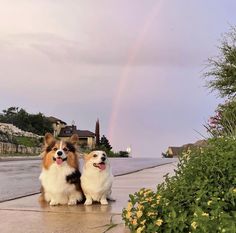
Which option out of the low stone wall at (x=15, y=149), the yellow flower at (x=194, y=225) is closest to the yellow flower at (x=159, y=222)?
the yellow flower at (x=194, y=225)

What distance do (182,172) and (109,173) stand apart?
2360mm

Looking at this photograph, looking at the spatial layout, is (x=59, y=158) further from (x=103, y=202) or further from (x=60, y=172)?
(x=103, y=202)

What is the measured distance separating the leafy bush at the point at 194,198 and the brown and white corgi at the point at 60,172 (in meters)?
Answer: 2.39

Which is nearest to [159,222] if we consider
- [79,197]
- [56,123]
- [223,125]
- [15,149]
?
[79,197]

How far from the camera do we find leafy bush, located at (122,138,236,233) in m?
4.56

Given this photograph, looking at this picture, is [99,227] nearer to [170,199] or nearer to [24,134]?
[170,199]

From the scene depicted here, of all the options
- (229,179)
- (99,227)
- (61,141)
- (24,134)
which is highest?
(24,134)

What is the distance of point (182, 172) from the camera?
19.0 ft

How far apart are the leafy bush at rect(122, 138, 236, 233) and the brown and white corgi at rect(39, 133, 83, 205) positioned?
2395mm

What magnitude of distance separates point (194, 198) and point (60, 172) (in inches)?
124

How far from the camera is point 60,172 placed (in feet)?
25.4

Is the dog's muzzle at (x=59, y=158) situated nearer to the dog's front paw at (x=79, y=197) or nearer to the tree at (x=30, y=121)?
the dog's front paw at (x=79, y=197)

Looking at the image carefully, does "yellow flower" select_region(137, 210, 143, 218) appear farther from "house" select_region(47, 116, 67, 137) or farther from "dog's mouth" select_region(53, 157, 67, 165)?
"house" select_region(47, 116, 67, 137)

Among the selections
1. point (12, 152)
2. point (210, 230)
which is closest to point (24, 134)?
point (12, 152)
